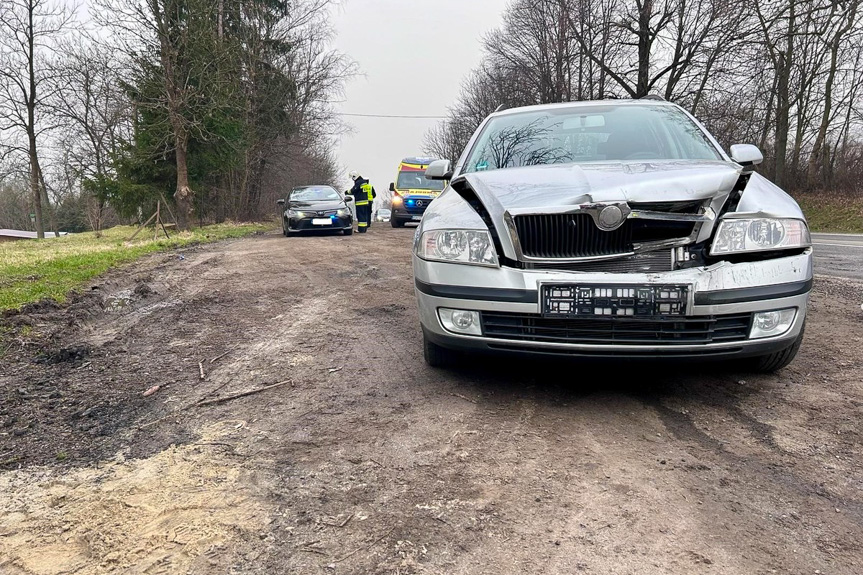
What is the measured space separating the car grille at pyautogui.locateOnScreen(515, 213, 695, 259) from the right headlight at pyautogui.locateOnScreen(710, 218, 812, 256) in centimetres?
16

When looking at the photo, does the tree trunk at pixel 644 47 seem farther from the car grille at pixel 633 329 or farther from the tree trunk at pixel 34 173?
the tree trunk at pixel 34 173

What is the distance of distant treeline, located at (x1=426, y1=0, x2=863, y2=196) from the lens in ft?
65.9

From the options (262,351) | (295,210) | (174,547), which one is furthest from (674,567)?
(295,210)

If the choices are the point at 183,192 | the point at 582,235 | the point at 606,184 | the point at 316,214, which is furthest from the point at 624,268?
the point at 183,192

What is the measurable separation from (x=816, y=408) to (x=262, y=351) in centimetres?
328

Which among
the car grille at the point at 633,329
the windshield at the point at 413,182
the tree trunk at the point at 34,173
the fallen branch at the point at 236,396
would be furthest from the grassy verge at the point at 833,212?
the tree trunk at the point at 34,173

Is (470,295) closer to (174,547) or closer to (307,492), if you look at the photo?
(307,492)

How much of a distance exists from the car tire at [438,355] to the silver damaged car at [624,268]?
0.29 m

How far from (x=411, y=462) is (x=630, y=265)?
140 cm

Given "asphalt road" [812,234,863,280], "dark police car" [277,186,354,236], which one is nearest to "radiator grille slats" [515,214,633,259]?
"asphalt road" [812,234,863,280]

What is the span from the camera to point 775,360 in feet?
10.6

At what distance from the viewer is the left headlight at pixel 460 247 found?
114 inches

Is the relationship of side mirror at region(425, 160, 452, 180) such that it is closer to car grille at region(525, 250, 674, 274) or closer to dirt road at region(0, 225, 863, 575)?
dirt road at region(0, 225, 863, 575)

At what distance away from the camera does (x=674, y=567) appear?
1.67 m
